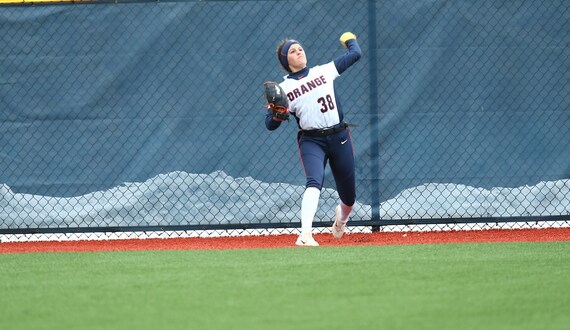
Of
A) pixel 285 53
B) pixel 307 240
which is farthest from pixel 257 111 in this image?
pixel 307 240

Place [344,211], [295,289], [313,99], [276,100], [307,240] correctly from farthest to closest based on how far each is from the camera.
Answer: [344,211]
[307,240]
[313,99]
[276,100]
[295,289]

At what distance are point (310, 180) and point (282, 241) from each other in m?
1.18

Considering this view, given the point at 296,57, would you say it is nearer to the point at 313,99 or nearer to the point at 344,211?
the point at 313,99

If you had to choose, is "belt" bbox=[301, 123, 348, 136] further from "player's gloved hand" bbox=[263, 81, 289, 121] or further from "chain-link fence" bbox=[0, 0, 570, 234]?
"chain-link fence" bbox=[0, 0, 570, 234]

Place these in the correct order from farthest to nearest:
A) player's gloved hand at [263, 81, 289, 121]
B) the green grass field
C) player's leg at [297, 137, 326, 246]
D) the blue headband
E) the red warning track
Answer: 1. the red warning track
2. the blue headband
3. player's leg at [297, 137, 326, 246]
4. player's gloved hand at [263, 81, 289, 121]
5. the green grass field

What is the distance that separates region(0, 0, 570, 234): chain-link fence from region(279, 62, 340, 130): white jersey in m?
1.13

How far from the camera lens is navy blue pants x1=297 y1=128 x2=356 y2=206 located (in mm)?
9031

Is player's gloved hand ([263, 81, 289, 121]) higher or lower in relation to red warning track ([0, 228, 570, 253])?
higher

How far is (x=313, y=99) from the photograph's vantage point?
29.5ft

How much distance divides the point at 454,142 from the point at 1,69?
4625mm

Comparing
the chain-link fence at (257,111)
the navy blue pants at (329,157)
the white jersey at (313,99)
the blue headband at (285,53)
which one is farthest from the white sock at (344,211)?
the blue headband at (285,53)

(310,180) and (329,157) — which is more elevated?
(329,157)

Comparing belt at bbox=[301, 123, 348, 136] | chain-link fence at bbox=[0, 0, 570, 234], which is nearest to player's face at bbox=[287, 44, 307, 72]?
belt at bbox=[301, 123, 348, 136]

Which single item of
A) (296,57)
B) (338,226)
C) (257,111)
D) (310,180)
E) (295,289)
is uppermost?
(296,57)
